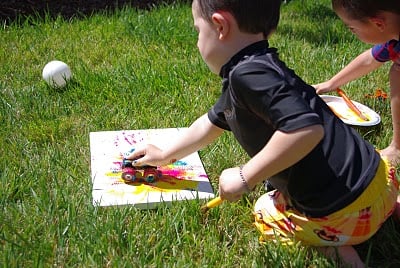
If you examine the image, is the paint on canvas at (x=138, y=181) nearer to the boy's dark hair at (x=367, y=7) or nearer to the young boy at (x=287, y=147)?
the young boy at (x=287, y=147)

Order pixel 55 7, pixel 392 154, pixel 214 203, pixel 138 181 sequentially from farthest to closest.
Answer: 1. pixel 55 7
2. pixel 392 154
3. pixel 138 181
4. pixel 214 203

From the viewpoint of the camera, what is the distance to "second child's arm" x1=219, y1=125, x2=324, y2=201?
3.93 feet

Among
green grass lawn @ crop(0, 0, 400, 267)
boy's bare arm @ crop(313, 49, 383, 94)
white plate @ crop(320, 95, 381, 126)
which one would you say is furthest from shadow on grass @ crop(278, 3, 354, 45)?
boy's bare arm @ crop(313, 49, 383, 94)

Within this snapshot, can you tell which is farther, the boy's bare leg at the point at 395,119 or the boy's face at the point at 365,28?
the boy's bare leg at the point at 395,119

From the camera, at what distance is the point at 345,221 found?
4.44ft

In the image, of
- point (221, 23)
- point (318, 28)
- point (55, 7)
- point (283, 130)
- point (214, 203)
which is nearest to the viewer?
point (283, 130)

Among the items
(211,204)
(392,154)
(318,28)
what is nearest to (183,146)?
(211,204)

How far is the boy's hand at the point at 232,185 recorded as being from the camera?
1.31 metres

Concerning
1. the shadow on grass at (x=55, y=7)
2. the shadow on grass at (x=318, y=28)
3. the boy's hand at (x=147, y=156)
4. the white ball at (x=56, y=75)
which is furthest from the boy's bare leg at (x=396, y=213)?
the shadow on grass at (x=55, y=7)

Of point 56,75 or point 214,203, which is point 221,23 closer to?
point 214,203

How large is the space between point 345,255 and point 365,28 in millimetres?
684

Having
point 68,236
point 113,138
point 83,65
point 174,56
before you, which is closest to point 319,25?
point 174,56

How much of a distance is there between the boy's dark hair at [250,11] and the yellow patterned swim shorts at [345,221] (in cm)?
47

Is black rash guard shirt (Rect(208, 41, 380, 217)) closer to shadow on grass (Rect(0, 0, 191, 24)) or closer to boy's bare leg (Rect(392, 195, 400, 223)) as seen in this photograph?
boy's bare leg (Rect(392, 195, 400, 223))
